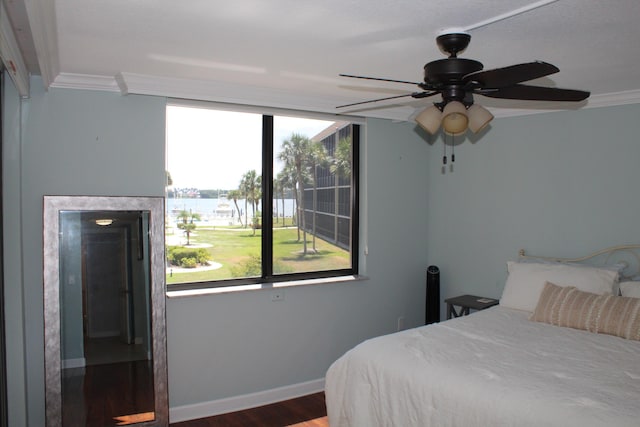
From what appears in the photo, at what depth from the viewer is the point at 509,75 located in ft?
6.81

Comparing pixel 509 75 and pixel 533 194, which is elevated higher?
pixel 509 75

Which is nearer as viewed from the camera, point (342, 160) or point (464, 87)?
point (464, 87)

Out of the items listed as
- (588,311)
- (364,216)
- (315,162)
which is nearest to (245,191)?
(315,162)

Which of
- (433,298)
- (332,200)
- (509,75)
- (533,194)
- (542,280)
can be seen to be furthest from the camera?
(433,298)

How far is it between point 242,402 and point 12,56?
9.13ft

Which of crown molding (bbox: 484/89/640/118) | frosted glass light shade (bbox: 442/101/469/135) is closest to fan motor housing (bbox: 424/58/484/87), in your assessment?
frosted glass light shade (bbox: 442/101/469/135)

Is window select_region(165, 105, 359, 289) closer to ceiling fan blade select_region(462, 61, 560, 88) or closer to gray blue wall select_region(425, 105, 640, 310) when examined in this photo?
gray blue wall select_region(425, 105, 640, 310)

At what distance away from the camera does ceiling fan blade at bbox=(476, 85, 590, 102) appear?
234cm

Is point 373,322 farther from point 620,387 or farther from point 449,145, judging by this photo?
point 620,387

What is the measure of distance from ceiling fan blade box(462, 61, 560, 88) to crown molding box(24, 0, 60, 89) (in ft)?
5.87

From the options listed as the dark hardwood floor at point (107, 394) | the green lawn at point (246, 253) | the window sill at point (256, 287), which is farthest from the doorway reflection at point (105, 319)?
the green lawn at point (246, 253)

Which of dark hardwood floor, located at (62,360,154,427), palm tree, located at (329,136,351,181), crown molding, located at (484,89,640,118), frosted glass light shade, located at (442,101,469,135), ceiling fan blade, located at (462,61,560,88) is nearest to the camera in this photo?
ceiling fan blade, located at (462,61,560,88)

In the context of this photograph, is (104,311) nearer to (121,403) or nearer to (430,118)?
(121,403)

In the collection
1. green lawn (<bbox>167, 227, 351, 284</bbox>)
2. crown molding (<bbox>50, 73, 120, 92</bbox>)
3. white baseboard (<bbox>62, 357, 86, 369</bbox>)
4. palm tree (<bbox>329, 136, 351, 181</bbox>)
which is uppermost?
crown molding (<bbox>50, 73, 120, 92</bbox>)
